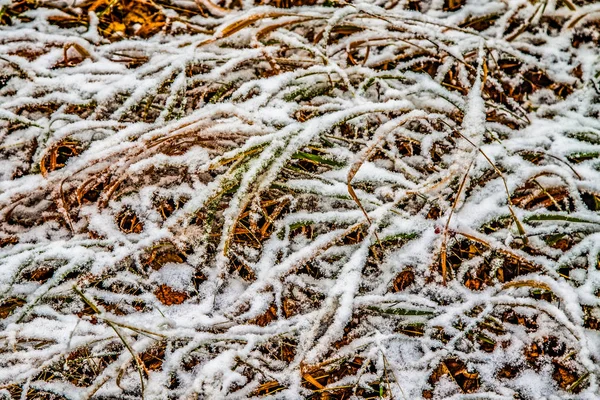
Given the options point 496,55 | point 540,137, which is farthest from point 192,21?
point 540,137

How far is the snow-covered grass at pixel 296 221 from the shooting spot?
3.36ft

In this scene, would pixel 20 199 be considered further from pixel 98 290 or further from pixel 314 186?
pixel 314 186

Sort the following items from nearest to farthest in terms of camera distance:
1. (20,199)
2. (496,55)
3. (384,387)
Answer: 1. (384,387)
2. (20,199)
3. (496,55)

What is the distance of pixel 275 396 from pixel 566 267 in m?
0.79

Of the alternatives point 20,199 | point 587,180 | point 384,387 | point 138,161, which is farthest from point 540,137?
point 20,199

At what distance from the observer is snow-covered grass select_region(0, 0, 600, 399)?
1.03 m

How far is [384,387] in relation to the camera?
Result: 3.35 feet

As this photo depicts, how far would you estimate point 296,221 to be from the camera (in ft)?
3.71

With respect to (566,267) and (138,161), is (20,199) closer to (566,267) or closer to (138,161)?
(138,161)

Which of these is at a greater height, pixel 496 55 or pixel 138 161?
pixel 496 55

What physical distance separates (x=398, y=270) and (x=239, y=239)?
1.41 ft

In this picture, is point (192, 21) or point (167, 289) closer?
point (167, 289)

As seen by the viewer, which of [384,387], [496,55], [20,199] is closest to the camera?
[384,387]

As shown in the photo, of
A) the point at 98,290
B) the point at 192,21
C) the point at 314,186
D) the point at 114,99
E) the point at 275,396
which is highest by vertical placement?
the point at 192,21
